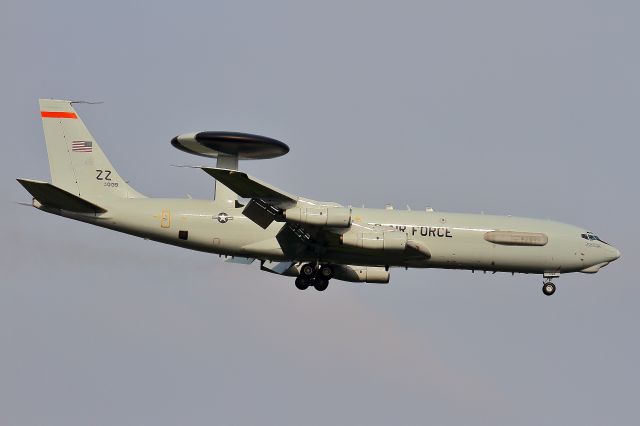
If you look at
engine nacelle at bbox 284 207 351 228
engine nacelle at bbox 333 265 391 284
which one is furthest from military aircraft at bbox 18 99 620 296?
engine nacelle at bbox 333 265 391 284

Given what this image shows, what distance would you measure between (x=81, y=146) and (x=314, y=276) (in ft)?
34.7

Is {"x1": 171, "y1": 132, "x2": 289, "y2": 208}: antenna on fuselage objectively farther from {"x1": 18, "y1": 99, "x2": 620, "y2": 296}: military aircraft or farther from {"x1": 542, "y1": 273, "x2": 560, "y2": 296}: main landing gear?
{"x1": 542, "y1": 273, "x2": 560, "y2": 296}: main landing gear

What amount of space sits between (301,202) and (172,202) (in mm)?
5429

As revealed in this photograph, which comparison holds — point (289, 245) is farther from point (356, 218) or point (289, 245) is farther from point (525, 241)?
point (525, 241)

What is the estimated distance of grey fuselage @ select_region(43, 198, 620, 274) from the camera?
1410 inches

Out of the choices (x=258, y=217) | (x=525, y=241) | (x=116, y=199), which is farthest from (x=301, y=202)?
(x=525, y=241)

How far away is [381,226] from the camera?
36.6 m

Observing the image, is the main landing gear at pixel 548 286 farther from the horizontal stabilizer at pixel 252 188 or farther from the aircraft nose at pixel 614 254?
the horizontal stabilizer at pixel 252 188

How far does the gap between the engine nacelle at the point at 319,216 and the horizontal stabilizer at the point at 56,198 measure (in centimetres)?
756

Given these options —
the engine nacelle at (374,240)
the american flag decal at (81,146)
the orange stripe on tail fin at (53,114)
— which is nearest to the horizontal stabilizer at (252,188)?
the engine nacelle at (374,240)

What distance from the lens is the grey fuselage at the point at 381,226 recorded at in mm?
35812

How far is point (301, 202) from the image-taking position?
1340 inches

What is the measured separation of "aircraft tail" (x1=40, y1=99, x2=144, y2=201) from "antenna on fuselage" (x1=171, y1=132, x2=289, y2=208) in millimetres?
4788

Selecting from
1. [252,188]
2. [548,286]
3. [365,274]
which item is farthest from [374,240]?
[548,286]
